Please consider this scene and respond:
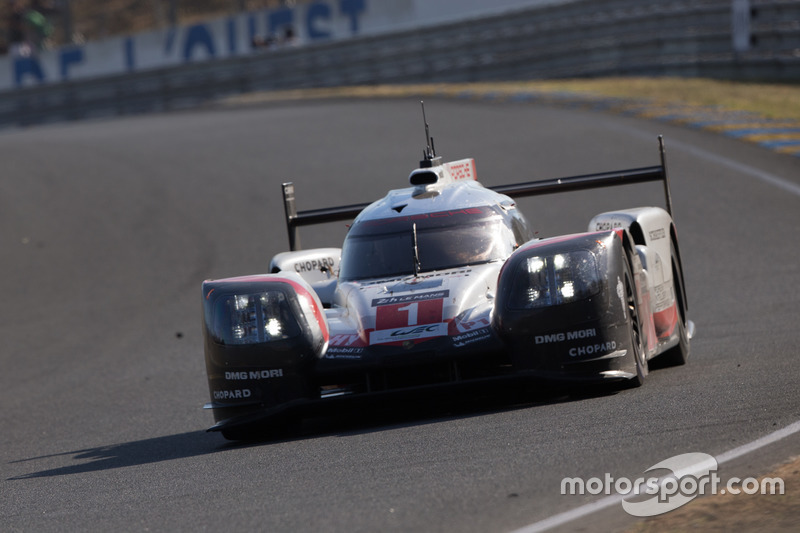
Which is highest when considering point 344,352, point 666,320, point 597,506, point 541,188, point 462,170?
point 462,170

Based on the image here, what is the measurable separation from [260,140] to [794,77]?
1106 centimetres

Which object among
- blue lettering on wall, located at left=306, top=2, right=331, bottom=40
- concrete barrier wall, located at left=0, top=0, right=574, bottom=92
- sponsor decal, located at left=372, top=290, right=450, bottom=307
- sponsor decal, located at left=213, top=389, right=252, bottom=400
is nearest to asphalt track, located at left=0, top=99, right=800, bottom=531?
sponsor decal, located at left=213, top=389, right=252, bottom=400

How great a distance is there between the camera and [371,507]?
466 centimetres

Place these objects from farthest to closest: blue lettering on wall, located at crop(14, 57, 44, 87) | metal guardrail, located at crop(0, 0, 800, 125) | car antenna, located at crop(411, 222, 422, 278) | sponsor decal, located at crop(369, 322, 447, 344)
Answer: blue lettering on wall, located at crop(14, 57, 44, 87) → metal guardrail, located at crop(0, 0, 800, 125) → car antenna, located at crop(411, 222, 422, 278) → sponsor decal, located at crop(369, 322, 447, 344)

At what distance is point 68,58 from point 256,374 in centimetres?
3541

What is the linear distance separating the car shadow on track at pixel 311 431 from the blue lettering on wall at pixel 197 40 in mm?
32475

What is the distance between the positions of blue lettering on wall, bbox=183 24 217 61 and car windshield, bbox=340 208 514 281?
3168 centimetres

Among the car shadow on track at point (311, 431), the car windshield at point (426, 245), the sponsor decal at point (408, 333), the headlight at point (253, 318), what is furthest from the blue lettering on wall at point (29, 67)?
the sponsor decal at point (408, 333)

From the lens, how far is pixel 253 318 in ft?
22.6

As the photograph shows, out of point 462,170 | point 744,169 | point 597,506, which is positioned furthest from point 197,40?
point 597,506

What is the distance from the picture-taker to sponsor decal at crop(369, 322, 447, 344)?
6.69 m

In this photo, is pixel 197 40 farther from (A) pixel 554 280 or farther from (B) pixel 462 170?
(A) pixel 554 280

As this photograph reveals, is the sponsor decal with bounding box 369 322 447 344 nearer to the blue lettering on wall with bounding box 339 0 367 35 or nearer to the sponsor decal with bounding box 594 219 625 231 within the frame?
the sponsor decal with bounding box 594 219 625 231

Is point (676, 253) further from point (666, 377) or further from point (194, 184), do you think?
point (194, 184)
